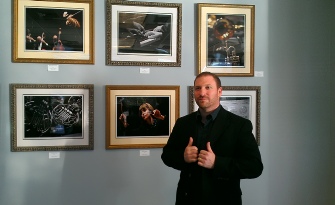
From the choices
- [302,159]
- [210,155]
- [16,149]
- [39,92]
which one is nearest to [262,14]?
[302,159]

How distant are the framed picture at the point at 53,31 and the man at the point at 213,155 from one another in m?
1.45

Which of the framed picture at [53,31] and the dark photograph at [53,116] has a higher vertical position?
the framed picture at [53,31]

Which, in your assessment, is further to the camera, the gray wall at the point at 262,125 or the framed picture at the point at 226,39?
the framed picture at the point at 226,39

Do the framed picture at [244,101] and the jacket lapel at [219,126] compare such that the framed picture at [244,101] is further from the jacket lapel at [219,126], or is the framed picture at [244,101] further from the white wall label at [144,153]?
the jacket lapel at [219,126]

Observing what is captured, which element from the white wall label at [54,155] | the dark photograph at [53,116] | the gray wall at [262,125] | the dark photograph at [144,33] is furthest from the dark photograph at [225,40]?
the white wall label at [54,155]

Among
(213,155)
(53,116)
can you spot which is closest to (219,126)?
(213,155)

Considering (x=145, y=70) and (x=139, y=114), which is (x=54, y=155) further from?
(x=145, y=70)

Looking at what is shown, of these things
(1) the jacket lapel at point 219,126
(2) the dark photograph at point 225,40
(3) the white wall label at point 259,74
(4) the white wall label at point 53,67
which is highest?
(2) the dark photograph at point 225,40

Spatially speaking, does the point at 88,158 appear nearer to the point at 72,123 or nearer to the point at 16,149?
the point at 72,123

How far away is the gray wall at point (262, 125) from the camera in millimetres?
2688

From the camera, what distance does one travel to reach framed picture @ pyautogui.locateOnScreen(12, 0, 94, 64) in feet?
8.71

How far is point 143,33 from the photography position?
2.84 meters

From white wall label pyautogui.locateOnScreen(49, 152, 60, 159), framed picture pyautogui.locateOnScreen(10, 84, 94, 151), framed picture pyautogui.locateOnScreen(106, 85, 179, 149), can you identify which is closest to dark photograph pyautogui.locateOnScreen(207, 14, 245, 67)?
framed picture pyautogui.locateOnScreen(106, 85, 179, 149)

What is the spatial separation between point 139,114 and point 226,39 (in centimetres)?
128
